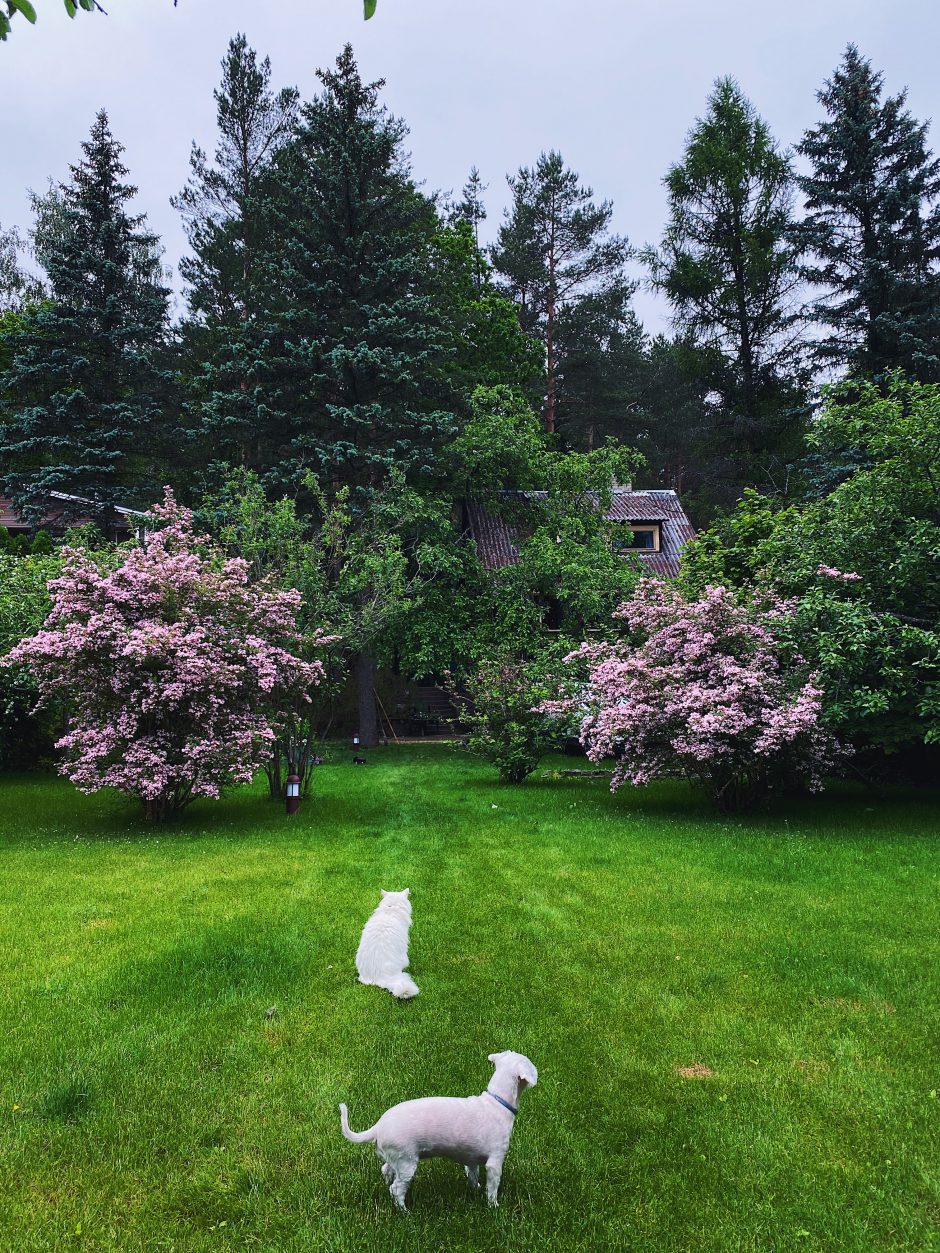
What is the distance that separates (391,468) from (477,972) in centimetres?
1578

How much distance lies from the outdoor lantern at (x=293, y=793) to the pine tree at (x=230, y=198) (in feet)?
55.2

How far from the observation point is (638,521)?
28531 mm

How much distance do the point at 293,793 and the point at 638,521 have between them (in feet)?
65.7

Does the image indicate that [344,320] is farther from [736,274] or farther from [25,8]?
[25,8]

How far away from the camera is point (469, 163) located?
34.7 metres

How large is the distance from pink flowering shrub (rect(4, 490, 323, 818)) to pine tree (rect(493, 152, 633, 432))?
78.3ft

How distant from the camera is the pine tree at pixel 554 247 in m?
32.4

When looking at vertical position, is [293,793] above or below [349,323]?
below

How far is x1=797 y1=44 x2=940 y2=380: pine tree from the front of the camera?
66.6ft

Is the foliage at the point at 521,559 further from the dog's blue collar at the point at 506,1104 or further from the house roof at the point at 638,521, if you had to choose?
the dog's blue collar at the point at 506,1104

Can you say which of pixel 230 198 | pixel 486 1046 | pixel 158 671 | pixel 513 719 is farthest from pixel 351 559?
pixel 230 198

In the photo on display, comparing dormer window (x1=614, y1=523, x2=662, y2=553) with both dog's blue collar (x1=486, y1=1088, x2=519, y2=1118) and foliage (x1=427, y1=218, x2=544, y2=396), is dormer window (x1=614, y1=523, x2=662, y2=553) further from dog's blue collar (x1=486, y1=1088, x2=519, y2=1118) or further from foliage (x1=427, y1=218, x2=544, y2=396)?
dog's blue collar (x1=486, y1=1088, x2=519, y2=1118)

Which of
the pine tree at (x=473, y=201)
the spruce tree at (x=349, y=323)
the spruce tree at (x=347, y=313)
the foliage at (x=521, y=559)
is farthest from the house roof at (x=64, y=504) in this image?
the pine tree at (x=473, y=201)

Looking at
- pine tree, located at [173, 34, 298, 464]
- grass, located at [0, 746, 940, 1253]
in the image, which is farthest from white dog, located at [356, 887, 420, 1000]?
pine tree, located at [173, 34, 298, 464]
